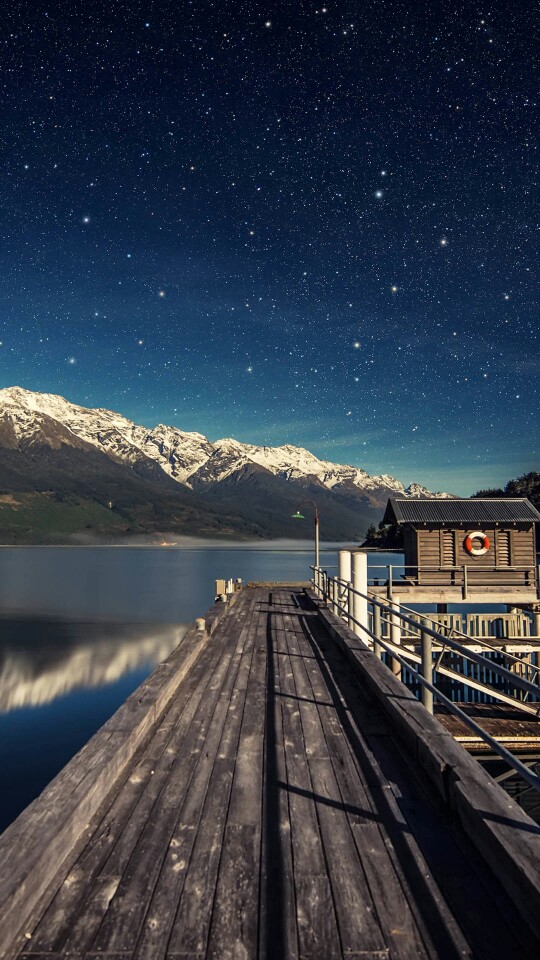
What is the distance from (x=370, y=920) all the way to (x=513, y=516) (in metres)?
30.1

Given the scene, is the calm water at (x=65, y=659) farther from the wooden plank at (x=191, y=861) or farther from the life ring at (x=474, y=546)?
the life ring at (x=474, y=546)

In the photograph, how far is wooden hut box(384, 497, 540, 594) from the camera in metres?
29.6

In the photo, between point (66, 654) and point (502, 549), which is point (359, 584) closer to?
point (502, 549)

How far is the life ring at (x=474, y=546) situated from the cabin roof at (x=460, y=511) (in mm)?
763

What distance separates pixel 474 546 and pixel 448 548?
56.0 inches

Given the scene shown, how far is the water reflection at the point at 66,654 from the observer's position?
2767cm

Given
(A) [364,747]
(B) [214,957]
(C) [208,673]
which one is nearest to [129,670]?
(C) [208,673]

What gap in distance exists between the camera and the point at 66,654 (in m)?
36.4

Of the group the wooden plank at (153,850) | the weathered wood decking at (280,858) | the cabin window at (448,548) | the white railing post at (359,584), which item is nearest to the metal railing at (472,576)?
the cabin window at (448,548)

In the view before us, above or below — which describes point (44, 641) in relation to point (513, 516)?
below

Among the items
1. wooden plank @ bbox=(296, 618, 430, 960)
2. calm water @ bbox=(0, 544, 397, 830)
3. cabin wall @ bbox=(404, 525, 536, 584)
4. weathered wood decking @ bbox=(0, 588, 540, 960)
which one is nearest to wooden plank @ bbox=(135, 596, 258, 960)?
weathered wood decking @ bbox=(0, 588, 540, 960)

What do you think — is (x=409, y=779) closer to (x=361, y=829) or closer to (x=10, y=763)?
(x=361, y=829)

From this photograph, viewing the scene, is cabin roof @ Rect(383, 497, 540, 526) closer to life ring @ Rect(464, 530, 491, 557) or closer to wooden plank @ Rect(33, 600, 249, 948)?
life ring @ Rect(464, 530, 491, 557)

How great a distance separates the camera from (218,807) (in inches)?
188
